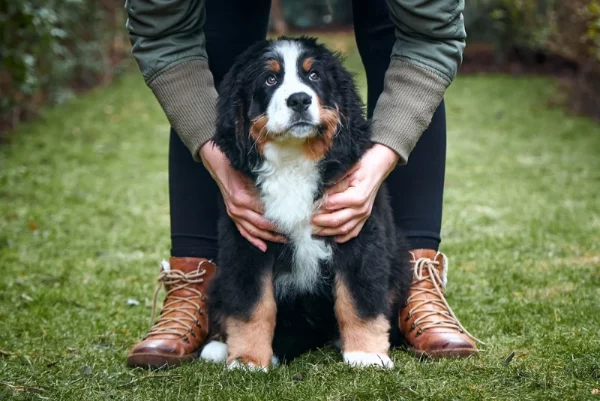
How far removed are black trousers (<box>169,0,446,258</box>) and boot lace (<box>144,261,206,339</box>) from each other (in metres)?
0.08

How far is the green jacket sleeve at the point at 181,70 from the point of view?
8.27 feet

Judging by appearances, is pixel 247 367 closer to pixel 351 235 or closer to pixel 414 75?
pixel 351 235

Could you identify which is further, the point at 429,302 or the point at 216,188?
the point at 216,188

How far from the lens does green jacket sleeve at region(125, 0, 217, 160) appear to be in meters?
2.52

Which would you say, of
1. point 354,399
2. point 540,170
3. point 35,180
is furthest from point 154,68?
point 540,170

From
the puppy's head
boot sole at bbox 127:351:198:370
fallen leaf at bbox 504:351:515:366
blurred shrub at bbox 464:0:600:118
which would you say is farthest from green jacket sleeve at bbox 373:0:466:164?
blurred shrub at bbox 464:0:600:118

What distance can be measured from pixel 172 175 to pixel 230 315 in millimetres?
636

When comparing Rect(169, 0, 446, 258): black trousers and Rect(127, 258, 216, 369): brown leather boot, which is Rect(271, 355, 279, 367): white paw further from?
Rect(169, 0, 446, 258): black trousers

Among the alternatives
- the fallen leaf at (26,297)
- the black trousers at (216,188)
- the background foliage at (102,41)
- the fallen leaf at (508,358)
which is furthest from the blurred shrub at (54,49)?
the fallen leaf at (508,358)

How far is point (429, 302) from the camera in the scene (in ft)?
8.82

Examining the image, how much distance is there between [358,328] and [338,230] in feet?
0.97

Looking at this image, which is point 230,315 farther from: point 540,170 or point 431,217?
point 540,170

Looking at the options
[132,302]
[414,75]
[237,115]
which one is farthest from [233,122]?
[132,302]

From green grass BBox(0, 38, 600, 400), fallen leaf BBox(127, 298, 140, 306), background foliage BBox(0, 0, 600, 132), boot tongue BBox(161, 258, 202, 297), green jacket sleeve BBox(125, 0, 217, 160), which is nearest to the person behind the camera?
green grass BBox(0, 38, 600, 400)
